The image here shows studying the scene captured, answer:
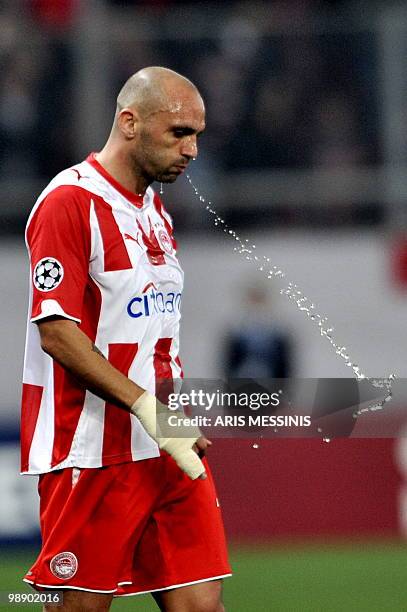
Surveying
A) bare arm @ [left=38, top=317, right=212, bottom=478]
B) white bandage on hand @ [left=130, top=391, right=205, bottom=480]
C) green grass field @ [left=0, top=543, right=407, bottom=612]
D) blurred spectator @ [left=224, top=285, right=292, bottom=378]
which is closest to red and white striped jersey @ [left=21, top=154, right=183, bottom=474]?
bare arm @ [left=38, top=317, right=212, bottom=478]

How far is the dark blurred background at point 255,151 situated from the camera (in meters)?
9.63

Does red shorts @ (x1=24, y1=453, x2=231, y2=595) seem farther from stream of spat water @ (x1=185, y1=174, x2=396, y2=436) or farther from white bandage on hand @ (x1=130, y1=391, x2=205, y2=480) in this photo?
stream of spat water @ (x1=185, y1=174, x2=396, y2=436)

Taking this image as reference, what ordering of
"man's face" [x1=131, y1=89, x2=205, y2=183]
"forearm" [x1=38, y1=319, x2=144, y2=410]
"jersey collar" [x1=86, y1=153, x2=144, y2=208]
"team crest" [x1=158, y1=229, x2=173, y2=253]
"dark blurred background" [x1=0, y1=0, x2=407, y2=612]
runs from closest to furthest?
"forearm" [x1=38, y1=319, x2=144, y2=410] < "man's face" [x1=131, y1=89, x2=205, y2=183] < "jersey collar" [x1=86, y1=153, x2=144, y2=208] < "team crest" [x1=158, y1=229, x2=173, y2=253] < "dark blurred background" [x1=0, y1=0, x2=407, y2=612]

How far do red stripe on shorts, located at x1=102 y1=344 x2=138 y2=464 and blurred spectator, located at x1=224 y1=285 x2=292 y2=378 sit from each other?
17.2 feet

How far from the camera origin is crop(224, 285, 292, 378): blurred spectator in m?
9.33

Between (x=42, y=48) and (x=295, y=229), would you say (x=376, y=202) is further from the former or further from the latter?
(x=42, y=48)

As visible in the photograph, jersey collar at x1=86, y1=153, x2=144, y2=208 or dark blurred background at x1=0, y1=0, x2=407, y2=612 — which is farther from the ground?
dark blurred background at x1=0, y1=0, x2=407, y2=612

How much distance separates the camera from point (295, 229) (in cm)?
1006

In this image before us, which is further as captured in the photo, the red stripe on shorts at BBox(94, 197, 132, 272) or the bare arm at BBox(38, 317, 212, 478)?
the red stripe on shorts at BBox(94, 197, 132, 272)

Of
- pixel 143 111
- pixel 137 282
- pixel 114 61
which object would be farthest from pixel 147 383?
pixel 114 61

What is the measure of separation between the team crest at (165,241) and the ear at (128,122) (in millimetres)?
353

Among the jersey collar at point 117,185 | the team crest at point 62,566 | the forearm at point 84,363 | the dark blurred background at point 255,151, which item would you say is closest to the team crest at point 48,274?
the forearm at point 84,363

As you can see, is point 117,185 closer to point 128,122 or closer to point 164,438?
point 128,122

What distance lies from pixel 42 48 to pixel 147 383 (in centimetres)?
616
